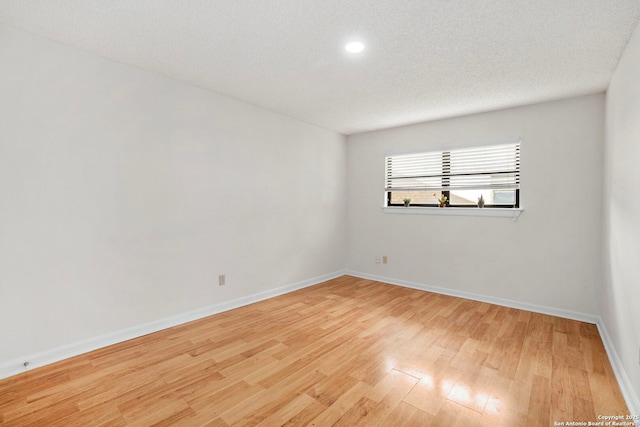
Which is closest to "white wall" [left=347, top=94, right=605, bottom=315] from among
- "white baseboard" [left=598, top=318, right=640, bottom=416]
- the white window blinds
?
the white window blinds

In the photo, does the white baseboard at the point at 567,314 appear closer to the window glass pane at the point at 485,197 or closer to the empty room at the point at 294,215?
the empty room at the point at 294,215

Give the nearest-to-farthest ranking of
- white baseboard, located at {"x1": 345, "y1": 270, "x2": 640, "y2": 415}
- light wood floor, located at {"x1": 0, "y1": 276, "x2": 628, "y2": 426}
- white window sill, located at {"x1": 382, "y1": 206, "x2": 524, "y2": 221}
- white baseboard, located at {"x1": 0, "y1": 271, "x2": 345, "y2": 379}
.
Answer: light wood floor, located at {"x1": 0, "y1": 276, "x2": 628, "y2": 426}
white baseboard, located at {"x1": 345, "y1": 270, "x2": 640, "y2": 415}
white baseboard, located at {"x1": 0, "y1": 271, "x2": 345, "y2": 379}
white window sill, located at {"x1": 382, "y1": 206, "x2": 524, "y2": 221}

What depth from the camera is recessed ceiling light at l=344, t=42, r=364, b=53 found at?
2338 millimetres

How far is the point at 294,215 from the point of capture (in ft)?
14.8

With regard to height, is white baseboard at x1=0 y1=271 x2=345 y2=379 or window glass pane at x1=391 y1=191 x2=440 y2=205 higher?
window glass pane at x1=391 y1=191 x2=440 y2=205

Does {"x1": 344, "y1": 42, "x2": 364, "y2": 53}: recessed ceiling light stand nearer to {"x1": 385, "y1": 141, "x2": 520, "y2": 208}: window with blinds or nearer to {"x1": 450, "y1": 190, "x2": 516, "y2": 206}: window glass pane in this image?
{"x1": 385, "y1": 141, "x2": 520, "y2": 208}: window with blinds

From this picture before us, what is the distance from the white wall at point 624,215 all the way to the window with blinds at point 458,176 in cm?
105

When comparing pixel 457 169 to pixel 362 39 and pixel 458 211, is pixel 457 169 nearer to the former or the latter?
pixel 458 211

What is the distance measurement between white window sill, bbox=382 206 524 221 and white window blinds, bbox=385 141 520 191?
0.30 m

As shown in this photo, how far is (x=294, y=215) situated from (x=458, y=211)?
7.56 feet


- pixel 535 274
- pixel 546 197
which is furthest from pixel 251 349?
pixel 546 197

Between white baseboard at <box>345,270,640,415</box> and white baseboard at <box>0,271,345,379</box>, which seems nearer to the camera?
white baseboard at <box>345,270,640,415</box>

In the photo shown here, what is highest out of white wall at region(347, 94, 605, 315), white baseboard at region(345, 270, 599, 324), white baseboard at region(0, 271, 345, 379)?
white wall at region(347, 94, 605, 315)

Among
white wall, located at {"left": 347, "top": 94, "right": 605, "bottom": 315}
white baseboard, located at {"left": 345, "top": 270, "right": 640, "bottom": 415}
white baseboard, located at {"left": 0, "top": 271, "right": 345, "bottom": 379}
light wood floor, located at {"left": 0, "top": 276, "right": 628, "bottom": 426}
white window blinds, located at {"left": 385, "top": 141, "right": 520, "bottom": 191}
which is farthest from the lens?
white window blinds, located at {"left": 385, "top": 141, "right": 520, "bottom": 191}
